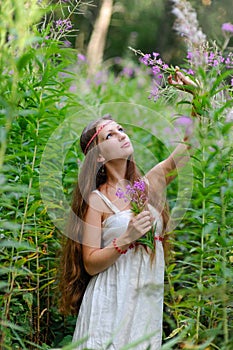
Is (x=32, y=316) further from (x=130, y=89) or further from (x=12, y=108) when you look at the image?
(x=130, y=89)

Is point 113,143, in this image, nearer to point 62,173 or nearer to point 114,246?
point 114,246

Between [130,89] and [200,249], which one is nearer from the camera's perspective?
[200,249]

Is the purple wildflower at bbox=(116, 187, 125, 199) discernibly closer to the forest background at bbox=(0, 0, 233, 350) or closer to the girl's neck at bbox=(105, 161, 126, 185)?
the girl's neck at bbox=(105, 161, 126, 185)

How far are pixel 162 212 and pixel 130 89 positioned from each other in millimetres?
3361

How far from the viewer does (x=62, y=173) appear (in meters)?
3.59

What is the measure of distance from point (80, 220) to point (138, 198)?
0.40 metres

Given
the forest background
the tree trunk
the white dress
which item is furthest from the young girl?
the tree trunk

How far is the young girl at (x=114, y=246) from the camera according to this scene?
9.71ft

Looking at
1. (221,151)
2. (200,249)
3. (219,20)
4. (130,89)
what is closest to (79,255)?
(200,249)

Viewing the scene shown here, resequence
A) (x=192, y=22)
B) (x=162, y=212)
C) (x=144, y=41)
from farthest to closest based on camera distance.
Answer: (x=144, y=41)
(x=162, y=212)
(x=192, y=22)

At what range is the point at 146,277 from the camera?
3.02 metres

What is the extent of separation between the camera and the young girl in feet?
9.71

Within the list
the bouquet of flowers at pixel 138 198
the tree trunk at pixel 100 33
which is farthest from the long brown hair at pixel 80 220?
the tree trunk at pixel 100 33

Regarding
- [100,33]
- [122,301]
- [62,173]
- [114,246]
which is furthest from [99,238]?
[100,33]
